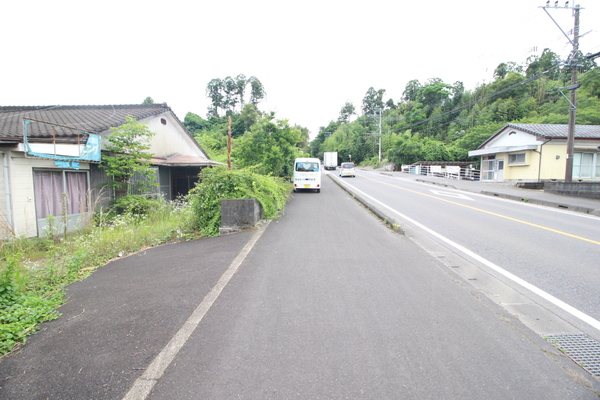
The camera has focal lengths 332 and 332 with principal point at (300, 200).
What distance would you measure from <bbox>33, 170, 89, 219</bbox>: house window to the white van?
36.6ft

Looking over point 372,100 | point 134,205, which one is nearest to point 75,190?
point 134,205

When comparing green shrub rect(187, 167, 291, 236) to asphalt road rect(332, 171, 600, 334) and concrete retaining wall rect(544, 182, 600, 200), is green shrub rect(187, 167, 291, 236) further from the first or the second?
concrete retaining wall rect(544, 182, 600, 200)

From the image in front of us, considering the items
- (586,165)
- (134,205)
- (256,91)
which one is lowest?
(134,205)

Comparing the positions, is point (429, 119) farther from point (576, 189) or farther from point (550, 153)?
point (576, 189)

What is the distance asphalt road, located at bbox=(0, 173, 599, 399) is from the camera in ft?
8.17

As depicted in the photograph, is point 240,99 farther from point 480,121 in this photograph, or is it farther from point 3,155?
point 3,155

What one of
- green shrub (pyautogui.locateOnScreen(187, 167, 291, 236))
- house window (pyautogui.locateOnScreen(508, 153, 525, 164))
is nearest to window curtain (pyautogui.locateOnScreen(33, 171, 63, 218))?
green shrub (pyautogui.locateOnScreen(187, 167, 291, 236))

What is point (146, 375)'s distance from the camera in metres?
2.58

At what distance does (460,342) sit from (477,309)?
3.04ft

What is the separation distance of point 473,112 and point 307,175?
43.6 metres

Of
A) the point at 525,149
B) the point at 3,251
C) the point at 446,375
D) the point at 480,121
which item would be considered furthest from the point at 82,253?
the point at 480,121

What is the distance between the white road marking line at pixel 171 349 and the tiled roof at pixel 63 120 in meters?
8.12

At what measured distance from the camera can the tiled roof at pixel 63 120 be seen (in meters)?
9.70

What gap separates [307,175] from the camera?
64.4 ft
